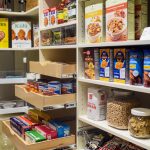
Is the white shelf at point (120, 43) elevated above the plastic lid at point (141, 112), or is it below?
above

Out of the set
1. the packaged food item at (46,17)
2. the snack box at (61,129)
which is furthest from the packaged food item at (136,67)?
the packaged food item at (46,17)

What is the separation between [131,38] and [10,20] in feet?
6.81

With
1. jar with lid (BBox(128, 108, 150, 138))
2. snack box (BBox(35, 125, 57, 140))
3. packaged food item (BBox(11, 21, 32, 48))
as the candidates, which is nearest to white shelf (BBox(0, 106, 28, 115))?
packaged food item (BBox(11, 21, 32, 48))

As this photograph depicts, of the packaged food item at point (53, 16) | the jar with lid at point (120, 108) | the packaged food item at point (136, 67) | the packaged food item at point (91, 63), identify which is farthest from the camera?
the packaged food item at point (53, 16)

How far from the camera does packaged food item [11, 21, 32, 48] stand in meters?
2.95

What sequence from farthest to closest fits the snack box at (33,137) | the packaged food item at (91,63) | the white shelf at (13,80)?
the white shelf at (13,80) → the snack box at (33,137) → the packaged food item at (91,63)

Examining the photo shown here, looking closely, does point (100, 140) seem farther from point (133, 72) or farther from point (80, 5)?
point (80, 5)

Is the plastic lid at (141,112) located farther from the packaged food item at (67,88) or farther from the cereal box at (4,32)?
the cereal box at (4,32)

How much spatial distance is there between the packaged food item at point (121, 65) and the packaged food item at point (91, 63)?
0.17m

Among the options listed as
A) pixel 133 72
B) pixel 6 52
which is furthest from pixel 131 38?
pixel 6 52

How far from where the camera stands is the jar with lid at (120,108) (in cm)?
149

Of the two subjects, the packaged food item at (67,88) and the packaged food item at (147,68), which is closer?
the packaged food item at (147,68)

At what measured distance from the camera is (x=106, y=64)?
155 cm

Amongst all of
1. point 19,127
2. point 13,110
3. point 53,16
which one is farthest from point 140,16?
point 13,110
